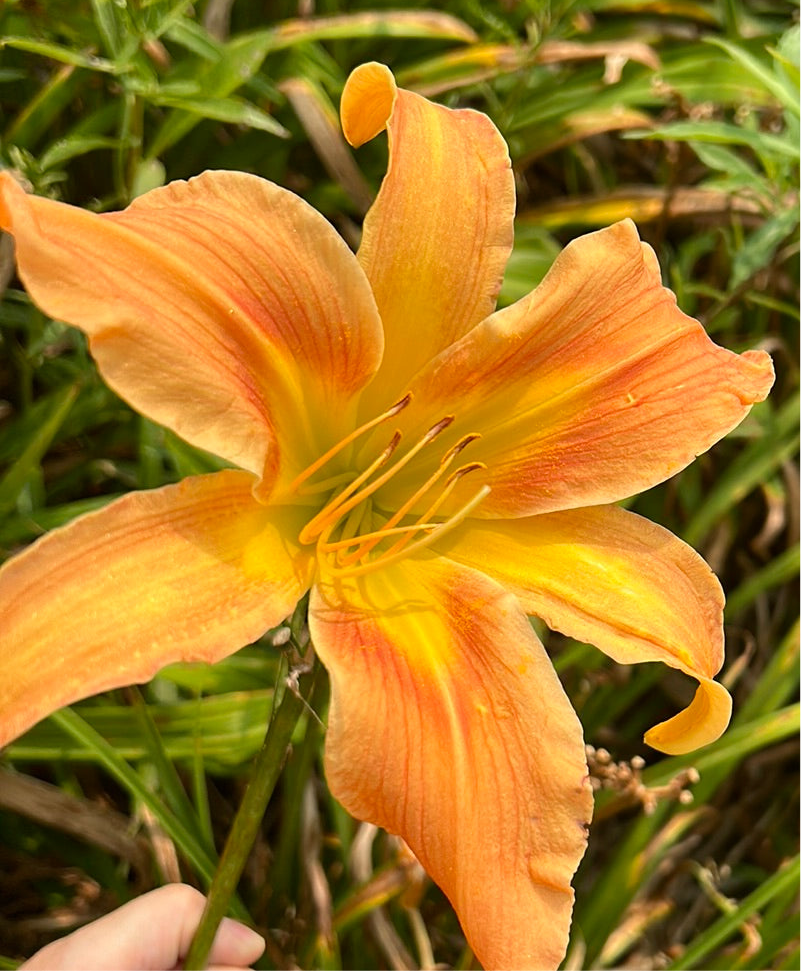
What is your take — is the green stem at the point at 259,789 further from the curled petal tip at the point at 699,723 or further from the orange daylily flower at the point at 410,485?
the curled petal tip at the point at 699,723

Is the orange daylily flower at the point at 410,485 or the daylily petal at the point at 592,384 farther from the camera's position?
the daylily petal at the point at 592,384

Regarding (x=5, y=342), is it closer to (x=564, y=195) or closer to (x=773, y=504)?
(x=564, y=195)

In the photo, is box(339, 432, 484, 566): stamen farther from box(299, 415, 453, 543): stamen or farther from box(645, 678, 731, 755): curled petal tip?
box(645, 678, 731, 755): curled petal tip

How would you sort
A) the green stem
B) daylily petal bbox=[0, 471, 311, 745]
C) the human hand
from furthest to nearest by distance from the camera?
the human hand < the green stem < daylily petal bbox=[0, 471, 311, 745]

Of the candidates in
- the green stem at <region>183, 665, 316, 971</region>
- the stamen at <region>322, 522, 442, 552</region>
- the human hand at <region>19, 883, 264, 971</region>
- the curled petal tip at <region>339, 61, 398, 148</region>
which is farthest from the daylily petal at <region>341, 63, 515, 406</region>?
the human hand at <region>19, 883, 264, 971</region>

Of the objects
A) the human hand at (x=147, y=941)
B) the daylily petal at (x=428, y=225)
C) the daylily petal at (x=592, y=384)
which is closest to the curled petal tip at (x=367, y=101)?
the daylily petal at (x=428, y=225)

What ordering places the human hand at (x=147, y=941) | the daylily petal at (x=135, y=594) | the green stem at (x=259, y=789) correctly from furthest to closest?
the human hand at (x=147, y=941) → the green stem at (x=259, y=789) → the daylily petal at (x=135, y=594)
